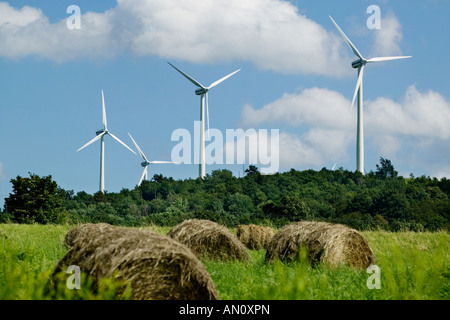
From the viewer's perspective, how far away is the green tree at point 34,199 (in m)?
61.5

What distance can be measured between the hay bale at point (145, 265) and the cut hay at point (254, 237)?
647 inches

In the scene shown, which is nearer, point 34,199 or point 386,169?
point 34,199

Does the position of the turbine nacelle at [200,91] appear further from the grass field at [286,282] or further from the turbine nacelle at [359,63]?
the grass field at [286,282]

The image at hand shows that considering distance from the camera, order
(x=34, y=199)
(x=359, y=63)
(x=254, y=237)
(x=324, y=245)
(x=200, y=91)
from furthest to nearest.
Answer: (x=200, y=91)
(x=359, y=63)
(x=34, y=199)
(x=254, y=237)
(x=324, y=245)

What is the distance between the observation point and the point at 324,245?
14.7m

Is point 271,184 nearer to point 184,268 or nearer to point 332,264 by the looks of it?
point 332,264

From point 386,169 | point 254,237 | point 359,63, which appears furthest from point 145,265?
point 386,169

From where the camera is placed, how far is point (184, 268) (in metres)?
8.85

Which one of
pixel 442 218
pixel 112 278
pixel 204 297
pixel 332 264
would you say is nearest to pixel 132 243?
pixel 112 278

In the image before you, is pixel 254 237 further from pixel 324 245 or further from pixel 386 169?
pixel 386 169

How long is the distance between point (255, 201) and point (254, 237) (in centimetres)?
6778

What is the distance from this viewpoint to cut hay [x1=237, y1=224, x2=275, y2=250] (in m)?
25.3
